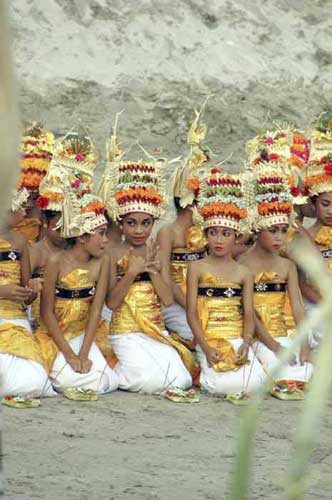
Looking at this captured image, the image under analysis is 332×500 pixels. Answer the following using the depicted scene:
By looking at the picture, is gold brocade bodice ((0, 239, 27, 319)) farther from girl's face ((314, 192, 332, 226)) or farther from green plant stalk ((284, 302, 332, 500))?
green plant stalk ((284, 302, 332, 500))

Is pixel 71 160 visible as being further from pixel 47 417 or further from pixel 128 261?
pixel 47 417

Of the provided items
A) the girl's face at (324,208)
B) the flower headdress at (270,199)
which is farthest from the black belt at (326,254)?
the flower headdress at (270,199)

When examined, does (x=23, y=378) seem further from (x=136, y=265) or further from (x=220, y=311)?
(x=220, y=311)

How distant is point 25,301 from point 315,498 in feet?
7.91

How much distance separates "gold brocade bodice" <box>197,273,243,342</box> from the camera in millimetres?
6746

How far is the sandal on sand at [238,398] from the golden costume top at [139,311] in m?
0.40

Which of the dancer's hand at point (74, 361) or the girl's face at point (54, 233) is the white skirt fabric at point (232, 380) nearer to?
the dancer's hand at point (74, 361)

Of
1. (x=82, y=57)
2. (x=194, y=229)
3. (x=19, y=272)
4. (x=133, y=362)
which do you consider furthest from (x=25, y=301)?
(x=82, y=57)

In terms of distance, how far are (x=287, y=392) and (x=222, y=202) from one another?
1105mm

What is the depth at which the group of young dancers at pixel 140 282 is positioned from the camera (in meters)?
6.57

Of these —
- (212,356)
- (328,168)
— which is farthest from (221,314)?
(328,168)

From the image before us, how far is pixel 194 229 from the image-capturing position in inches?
290

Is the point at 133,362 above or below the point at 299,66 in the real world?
below

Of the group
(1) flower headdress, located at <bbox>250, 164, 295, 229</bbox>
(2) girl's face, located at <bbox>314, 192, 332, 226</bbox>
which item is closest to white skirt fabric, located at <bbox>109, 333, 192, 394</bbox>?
(1) flower headdress, located at <bbox>250, 164, 295, 229</bbox>
